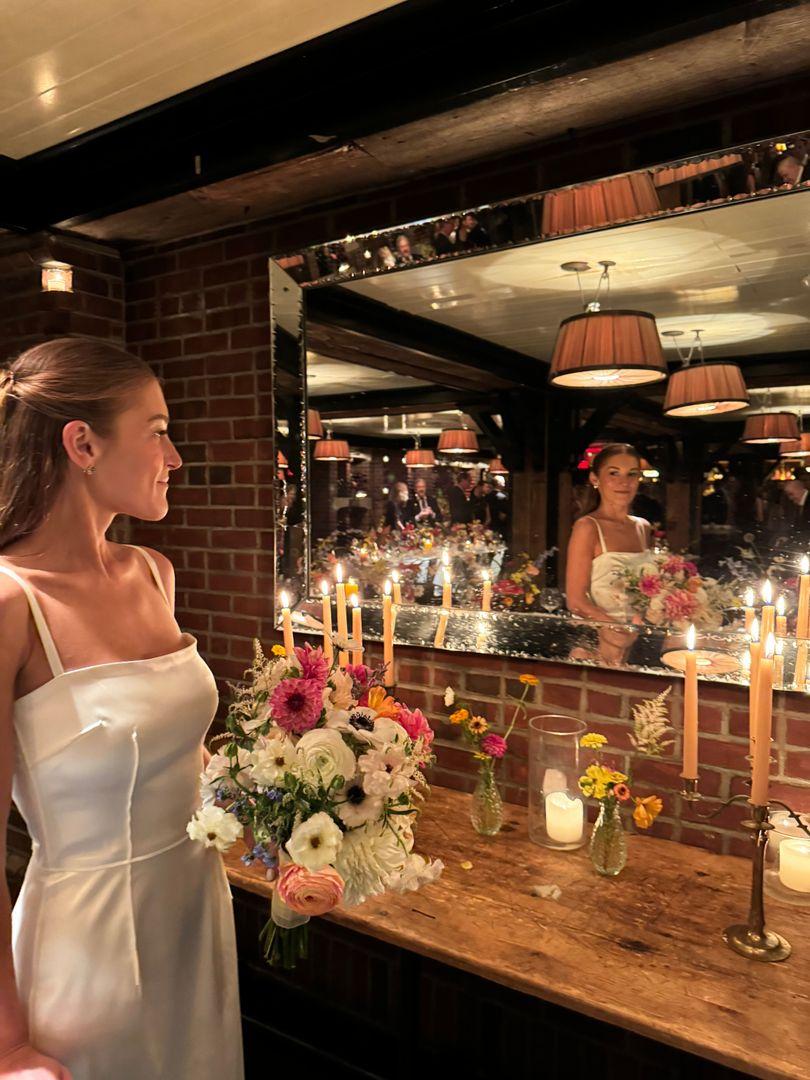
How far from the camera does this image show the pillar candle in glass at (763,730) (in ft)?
4.17

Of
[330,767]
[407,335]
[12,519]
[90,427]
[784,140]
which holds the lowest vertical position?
[330,767]

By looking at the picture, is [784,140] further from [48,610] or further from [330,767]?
[48,610]

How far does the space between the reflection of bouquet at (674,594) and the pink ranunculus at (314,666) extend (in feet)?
2.68

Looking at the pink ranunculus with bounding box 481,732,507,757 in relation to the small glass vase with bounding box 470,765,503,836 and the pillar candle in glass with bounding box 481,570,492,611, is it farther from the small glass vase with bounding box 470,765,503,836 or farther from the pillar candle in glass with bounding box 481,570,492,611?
the pillar candle in glass with bounding box 481,570,492,611

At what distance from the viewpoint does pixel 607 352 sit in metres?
1.77

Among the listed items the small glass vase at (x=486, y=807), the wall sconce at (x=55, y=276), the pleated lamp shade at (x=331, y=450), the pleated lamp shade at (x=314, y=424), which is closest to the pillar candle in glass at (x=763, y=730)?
the small glass vase at (x=486, y=807)

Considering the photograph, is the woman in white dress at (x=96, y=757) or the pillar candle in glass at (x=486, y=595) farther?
the pillar candle in glass at (x=486, y=595)

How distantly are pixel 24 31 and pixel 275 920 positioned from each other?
1.81m

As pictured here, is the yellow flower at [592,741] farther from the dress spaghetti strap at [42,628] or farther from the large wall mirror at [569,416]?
the dress spaghetti strap at [42,628]

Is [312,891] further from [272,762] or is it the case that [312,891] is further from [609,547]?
[609,547]

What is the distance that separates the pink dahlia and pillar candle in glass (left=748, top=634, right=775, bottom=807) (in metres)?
0.74

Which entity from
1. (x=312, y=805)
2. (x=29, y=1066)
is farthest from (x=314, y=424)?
(x=29, y=1066)

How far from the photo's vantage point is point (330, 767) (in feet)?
3.90

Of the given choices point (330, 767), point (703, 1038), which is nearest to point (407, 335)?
point (330, 767)
